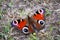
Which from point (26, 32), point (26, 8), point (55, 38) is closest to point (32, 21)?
point (26, 32)

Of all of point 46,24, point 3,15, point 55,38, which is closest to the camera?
point 55,38

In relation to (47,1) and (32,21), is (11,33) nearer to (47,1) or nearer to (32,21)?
(32,21)

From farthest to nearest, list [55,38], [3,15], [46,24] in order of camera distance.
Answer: [3,15]
[46,24]
[55,38]

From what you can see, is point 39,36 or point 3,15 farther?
point 3,15

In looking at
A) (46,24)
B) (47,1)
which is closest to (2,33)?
(46,24)

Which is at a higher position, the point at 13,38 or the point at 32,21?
the point at 32,21

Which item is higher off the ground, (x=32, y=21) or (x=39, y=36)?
(x=32, y=21)

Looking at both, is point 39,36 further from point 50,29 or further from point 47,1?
point 47,1

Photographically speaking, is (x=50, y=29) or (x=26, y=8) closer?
(x=50, y=29)
